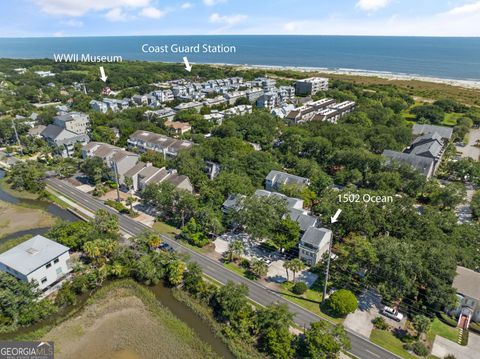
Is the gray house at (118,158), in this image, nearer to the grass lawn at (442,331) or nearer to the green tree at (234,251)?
the green tree at (234,251)

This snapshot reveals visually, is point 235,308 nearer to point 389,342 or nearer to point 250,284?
point 250,284

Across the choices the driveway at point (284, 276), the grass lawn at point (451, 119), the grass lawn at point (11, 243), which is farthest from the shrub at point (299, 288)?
the grass lawn at point (451, 119)

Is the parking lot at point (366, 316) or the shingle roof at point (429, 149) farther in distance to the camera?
the shingle roof at point (429, 149)

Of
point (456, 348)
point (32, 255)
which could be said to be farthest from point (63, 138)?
point (456, 348)

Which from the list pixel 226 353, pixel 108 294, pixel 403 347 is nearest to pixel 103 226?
pixel 108 294

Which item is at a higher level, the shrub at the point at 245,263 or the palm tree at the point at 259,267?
the palm tree at the point at 259,267

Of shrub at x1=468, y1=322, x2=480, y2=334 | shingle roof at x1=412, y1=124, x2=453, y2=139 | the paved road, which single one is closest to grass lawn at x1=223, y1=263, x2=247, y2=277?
the paved road

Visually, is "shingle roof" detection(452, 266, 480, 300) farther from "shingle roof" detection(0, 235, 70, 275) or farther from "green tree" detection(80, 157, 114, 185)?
"green tree" detection(80, 157, 114, 185)
